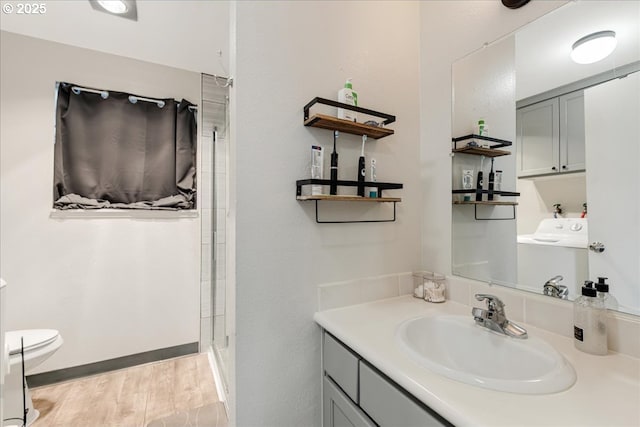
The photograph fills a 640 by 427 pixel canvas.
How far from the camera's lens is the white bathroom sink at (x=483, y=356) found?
599 mm

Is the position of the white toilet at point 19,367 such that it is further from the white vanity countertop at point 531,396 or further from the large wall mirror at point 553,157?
the large wall mirror at point 553,157

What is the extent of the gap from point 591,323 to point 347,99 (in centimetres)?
102

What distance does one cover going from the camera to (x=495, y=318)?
0.89 m

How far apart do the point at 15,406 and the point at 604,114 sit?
2844 millimetres

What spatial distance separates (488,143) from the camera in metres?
1.10

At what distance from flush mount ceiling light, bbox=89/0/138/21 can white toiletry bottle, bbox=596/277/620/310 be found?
89.6 inches

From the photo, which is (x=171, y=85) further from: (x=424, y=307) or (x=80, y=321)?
(x=424, y=307)

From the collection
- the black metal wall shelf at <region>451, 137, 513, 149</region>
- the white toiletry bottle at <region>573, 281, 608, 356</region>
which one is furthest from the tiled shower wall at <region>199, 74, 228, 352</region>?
the white toiletry bottle at <region>573, 281, 608, 356</region>

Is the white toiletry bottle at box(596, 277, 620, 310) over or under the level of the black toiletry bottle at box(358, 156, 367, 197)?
under

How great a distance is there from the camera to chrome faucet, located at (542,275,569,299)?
2.83 ft

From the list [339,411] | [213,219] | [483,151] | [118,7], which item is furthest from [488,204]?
[118,7]

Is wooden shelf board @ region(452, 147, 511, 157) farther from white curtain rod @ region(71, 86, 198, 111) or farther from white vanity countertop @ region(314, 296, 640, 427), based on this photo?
white curtain rod @ region(71, 86, 198, 111)

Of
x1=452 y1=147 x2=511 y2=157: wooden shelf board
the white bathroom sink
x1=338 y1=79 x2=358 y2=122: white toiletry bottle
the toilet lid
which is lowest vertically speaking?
the toilet lid

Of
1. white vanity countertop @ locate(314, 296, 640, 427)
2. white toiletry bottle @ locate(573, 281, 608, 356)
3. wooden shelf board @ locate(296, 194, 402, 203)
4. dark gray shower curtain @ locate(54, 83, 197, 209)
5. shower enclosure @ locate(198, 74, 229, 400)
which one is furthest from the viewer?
dark gray shower curtain @ locate(54, 83, 197, 209)
